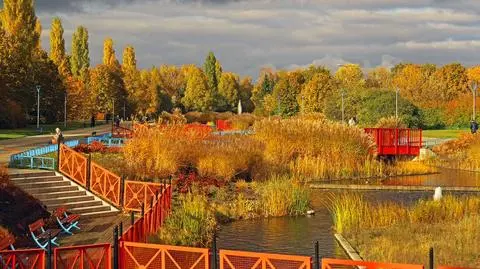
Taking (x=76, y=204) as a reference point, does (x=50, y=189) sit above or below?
above

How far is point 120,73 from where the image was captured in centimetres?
8794

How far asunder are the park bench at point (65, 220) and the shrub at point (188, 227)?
2.97 metres

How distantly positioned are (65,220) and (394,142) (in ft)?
81.5

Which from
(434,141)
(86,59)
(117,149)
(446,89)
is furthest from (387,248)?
(86,59)

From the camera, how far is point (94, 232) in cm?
1822

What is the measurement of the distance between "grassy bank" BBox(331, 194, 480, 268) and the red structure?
17.4 meters

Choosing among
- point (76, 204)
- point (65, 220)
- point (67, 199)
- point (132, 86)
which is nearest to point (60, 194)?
point (67, 199)

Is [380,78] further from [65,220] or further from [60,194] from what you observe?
[65,220]

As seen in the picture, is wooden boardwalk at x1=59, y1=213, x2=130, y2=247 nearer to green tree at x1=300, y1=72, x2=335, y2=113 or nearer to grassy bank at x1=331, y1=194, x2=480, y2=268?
grassy bank at x1=331, y1=194, x2=480, y2=268

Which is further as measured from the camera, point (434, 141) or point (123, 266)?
point (434, 141)

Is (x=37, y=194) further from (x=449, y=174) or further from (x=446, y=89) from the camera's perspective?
(x=446, y=89)

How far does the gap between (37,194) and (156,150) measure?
20.6 feet

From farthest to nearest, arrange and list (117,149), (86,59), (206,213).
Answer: (86,59) < (117,149) < (206,213)

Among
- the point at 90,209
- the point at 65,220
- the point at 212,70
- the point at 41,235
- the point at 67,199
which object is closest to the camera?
the point at 41,235
